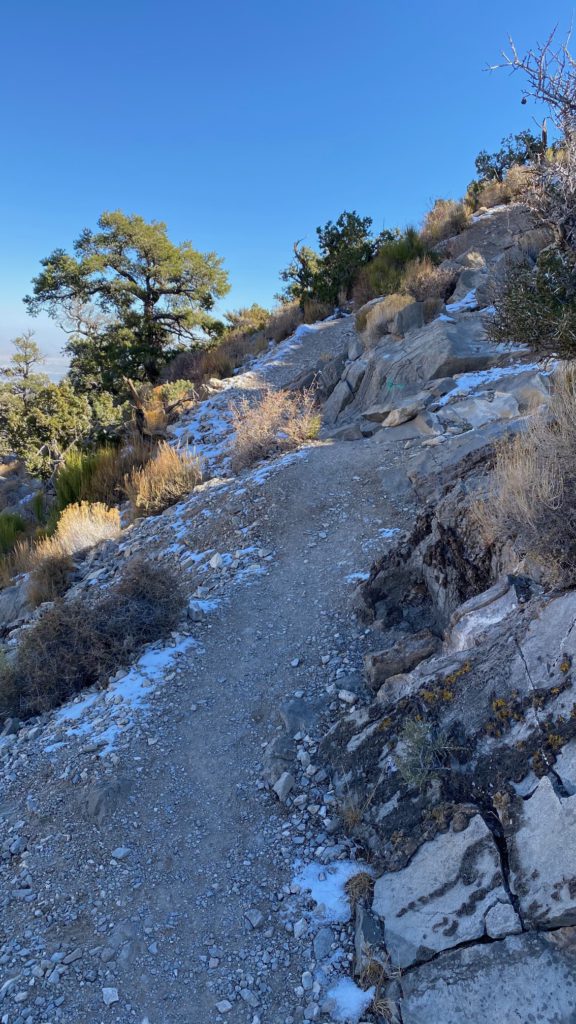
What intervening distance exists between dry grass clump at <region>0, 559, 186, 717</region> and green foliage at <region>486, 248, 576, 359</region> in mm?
4084

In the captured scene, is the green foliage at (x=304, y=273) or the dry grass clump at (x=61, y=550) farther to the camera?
the green foliage at (x=304, y=273)

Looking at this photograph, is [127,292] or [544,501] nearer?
[544,501]

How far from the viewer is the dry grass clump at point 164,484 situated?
891 cm

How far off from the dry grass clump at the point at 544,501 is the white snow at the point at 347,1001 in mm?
2001

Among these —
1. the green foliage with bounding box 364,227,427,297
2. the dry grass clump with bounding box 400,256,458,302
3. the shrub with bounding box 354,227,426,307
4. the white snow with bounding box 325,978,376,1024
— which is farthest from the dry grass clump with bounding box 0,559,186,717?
the shrub with bounding box 354,227,426,307

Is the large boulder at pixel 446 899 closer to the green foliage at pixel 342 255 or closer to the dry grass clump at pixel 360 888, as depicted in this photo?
the dry grass clump at pixel 360 888

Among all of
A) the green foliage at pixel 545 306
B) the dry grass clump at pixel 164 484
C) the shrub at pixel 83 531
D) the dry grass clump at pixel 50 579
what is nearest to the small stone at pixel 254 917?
the green foliage at pixel 545 306

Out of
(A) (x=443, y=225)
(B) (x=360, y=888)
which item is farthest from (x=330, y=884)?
(A) (x=443, y=225)

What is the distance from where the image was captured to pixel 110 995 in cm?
243

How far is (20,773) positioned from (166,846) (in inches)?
52.4

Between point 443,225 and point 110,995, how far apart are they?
18.2 m

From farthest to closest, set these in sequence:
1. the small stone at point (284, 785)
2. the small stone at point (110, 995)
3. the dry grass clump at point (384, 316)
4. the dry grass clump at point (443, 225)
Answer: the dry grass clump at point (443, 225)
the dry grass clump at point (384, 316)
the small stone at point (284, 785)
the small stone at point (110, 995)

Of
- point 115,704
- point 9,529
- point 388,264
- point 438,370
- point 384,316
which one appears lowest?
point 115,704

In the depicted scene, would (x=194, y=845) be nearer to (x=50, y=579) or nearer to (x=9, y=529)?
(x=50, y=579)
